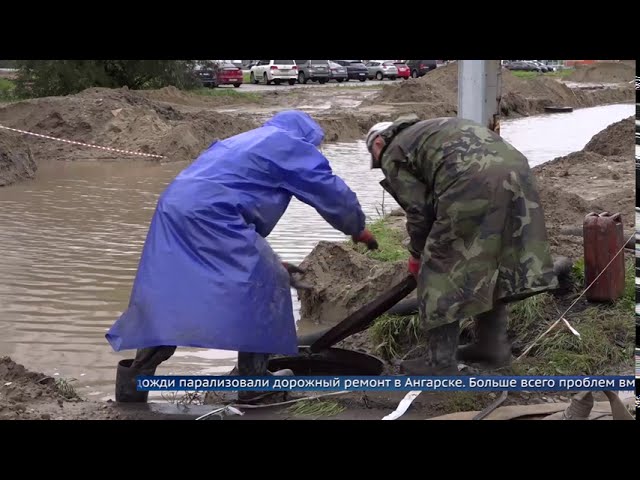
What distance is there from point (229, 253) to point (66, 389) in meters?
1.81

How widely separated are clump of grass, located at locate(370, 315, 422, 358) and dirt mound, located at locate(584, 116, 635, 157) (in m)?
10.6

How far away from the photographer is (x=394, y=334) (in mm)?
7027

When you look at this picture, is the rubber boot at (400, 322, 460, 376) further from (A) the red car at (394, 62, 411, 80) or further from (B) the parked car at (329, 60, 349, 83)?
(A) the red car at (394, 62, 411, 80)

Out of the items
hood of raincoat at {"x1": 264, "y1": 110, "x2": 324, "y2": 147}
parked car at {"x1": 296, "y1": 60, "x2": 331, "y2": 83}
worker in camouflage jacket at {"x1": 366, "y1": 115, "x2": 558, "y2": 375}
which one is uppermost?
hood of raincoat at {"x1": 264, "y1": 110, "x2": 324, "y2": 147}

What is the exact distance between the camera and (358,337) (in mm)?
7461

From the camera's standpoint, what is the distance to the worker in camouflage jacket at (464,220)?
532cm

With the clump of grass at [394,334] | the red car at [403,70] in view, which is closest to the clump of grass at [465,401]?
the clump of grass at [394,334]

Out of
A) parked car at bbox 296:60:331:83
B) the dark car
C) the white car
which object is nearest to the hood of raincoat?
the white car

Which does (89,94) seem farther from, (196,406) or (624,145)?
(196,406)

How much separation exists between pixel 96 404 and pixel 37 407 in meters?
0.35

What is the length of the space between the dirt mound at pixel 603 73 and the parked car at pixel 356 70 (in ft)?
45.8

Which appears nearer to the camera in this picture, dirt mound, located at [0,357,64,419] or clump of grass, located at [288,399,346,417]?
dirt mound, located at [0,357,64,419]

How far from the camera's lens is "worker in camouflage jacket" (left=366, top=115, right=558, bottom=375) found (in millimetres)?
5320

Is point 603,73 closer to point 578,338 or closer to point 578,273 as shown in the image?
point 578,273
